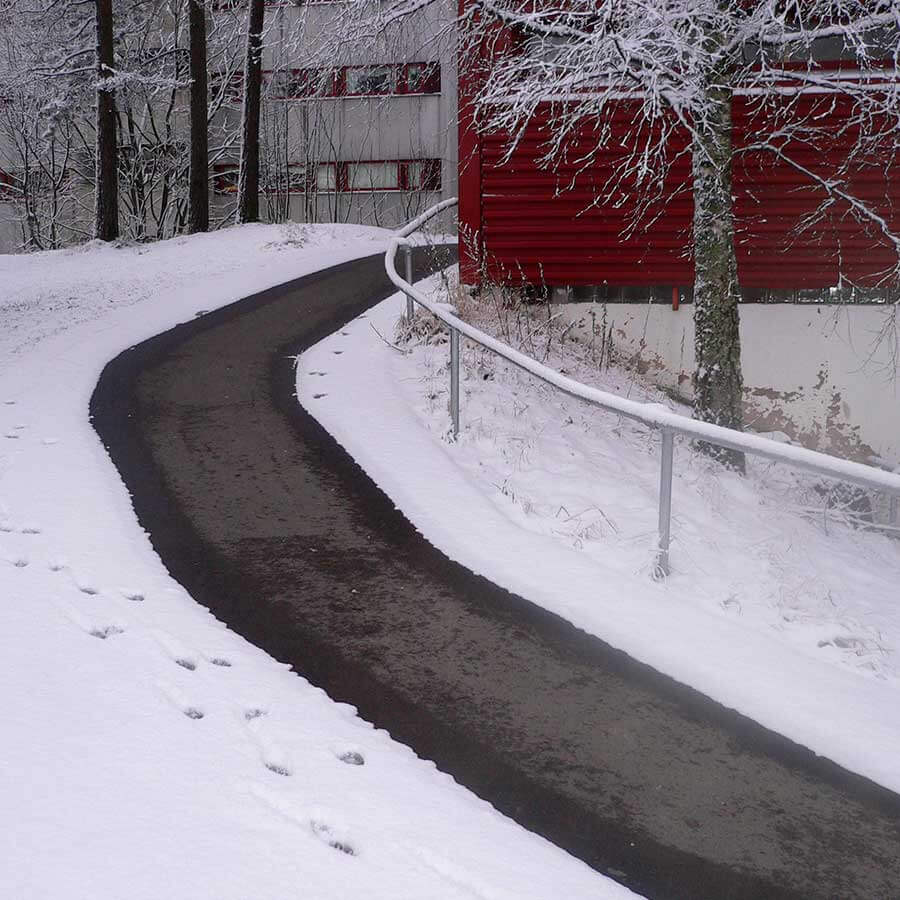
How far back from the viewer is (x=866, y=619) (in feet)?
21.3

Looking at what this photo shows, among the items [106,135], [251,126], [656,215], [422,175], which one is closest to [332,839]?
[656,215]

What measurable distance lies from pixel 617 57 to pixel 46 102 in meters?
27.2

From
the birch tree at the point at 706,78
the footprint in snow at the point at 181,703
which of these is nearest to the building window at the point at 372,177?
the birch tree at the point at 706,78

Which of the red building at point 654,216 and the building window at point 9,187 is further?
the building window at point 9,187

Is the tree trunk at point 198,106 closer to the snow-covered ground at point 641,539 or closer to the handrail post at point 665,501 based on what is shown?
the snow-covered ground at point 641,539

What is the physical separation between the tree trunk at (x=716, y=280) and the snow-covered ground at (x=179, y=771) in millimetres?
5339

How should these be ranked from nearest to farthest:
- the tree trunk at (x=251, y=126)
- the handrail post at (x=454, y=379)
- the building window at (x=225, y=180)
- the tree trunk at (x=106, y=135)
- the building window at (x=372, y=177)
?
the handrail post at (x=454, y=379)
the tree trunk at (x=106, y=135)
the tree trunk at (x=251, y=126)
the building window at (x=372, y=177)
the building window at (x=225, y=180)

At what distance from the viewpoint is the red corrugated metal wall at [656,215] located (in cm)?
1361

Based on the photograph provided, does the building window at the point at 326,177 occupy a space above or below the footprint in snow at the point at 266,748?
above

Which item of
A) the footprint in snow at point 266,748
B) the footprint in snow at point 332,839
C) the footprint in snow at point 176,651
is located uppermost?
the footprint in snow at point 176,651

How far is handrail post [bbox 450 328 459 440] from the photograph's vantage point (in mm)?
8766

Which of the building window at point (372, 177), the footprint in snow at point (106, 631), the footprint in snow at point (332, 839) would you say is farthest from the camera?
the building window at point (372, 177)

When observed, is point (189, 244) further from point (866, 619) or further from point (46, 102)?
point (866, 619)

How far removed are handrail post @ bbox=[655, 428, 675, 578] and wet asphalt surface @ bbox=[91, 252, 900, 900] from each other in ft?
2.84
